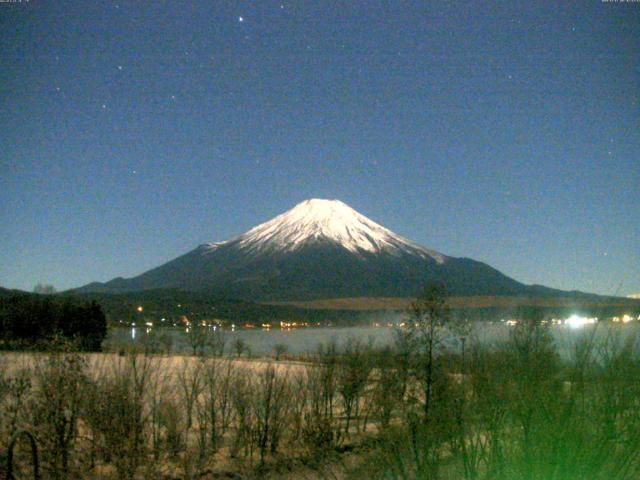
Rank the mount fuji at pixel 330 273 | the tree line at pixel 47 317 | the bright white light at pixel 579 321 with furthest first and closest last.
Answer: the mount fuji at pixel 330 273, the tree line at pixel 47 317, the bright white light at pixel 579 321

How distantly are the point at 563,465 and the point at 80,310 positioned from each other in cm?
4386

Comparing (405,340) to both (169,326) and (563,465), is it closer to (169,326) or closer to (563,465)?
(563,465)

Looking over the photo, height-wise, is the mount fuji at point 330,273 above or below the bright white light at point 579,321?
above

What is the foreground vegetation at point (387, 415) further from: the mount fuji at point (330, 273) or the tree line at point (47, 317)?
the mount fuji at point (330, 273)

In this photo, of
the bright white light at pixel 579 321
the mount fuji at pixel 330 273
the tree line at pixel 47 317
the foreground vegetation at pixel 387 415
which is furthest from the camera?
the mount fuji at pixel 330 273

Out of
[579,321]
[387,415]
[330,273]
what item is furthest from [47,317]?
[330,273]

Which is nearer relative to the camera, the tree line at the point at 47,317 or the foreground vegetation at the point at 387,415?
the foreground vegetation at the point at 387,415

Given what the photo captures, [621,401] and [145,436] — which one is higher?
[621,401]

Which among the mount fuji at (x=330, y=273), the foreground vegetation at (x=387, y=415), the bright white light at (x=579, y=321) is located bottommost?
the foreground vegetation at (x=387, y=415)

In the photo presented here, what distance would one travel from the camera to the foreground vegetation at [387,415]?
417cm

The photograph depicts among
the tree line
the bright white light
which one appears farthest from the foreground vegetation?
the tree line

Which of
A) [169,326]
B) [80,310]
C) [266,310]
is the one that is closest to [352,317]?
[266,310]

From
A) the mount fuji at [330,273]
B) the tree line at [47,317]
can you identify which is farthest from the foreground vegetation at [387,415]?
the mount fuji at [330,273]

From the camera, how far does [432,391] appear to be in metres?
14.9
